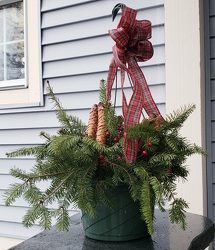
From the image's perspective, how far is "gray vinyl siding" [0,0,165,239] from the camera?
7.53ft

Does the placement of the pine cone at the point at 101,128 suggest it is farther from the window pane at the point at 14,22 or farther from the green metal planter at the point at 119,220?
the window pane at the point at 14,22

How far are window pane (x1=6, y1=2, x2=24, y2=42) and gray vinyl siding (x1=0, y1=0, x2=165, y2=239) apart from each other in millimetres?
290

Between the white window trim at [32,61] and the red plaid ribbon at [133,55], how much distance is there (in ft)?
4.75

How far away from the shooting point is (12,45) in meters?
2.81

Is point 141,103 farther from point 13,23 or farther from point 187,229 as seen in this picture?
point 13,23

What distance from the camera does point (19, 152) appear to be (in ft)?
3.56

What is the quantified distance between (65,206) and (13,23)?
82.9 inches

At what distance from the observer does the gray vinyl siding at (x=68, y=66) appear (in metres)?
2.29

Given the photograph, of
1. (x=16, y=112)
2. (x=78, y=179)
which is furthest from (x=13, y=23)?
(x=78, y=179)

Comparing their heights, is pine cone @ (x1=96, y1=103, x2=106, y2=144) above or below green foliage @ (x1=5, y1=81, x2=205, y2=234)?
above

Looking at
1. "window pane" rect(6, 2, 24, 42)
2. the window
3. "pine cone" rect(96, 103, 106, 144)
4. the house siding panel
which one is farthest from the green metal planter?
"window pane" rect(6, 2, 24, 42)

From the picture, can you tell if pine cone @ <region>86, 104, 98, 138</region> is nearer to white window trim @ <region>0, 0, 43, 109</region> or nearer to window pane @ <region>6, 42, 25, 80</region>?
white window trim @ <region>0, 0, 43, 109</region>

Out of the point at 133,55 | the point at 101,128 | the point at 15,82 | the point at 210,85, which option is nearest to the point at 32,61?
the point at 15,82

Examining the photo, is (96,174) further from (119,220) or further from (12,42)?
(12,42)
